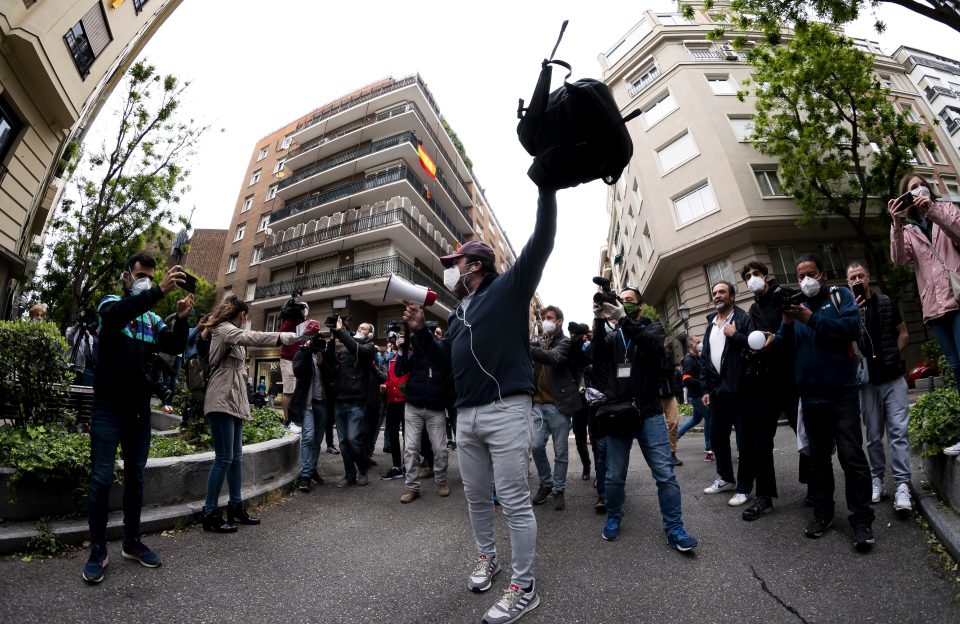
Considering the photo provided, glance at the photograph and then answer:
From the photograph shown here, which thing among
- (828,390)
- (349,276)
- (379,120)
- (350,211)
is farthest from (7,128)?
(379,120)

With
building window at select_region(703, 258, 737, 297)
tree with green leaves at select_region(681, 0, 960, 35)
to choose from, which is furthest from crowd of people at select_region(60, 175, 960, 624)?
building window at select_region(703, 258, 737, 297)

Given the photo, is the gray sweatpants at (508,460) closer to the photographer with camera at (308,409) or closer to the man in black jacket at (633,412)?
the man in black jacket at (633,412)

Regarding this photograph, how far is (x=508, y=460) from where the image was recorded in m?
2.49

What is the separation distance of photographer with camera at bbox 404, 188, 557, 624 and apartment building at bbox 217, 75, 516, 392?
73.2ft

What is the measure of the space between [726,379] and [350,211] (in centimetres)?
2765

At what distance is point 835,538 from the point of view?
10.7 feet

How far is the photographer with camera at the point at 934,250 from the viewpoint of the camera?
3.11 meters

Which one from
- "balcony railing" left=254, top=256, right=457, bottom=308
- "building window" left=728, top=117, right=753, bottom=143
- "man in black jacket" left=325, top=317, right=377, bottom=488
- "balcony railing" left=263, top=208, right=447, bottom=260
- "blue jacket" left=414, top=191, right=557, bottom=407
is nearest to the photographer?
"blue jacket" left=414, top=191, right=557, bottom=407

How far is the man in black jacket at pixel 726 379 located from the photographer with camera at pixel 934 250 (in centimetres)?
125

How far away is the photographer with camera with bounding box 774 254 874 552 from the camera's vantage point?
320 centimetres

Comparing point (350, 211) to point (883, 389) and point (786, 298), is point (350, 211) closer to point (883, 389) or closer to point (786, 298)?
point (786, 298)

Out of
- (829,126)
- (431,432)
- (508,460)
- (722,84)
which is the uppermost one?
(722,84)

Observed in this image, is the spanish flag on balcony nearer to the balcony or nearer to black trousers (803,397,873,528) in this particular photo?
the balcony

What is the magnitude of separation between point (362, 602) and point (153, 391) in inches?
85.6
